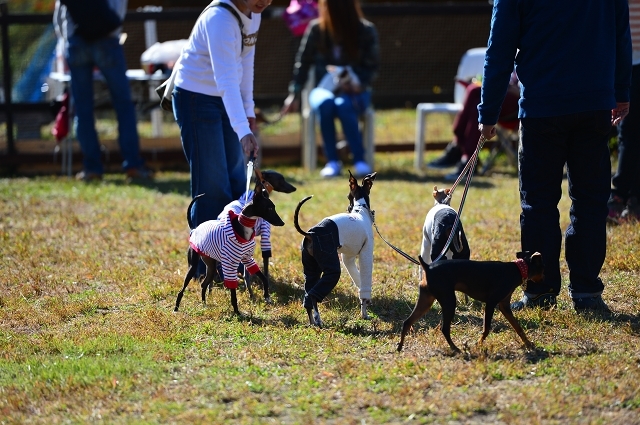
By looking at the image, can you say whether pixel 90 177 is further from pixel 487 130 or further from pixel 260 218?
pixel 487 130

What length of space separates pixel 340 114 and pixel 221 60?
5.01m

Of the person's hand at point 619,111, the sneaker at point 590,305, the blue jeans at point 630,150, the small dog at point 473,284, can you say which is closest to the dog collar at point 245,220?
the small dog at point 473,284

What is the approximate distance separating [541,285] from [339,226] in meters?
1.30

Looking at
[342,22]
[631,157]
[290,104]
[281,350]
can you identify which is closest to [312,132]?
[290,104]

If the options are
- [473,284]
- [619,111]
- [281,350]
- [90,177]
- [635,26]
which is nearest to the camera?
[473,284]

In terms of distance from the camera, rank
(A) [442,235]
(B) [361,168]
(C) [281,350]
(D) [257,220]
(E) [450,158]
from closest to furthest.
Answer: (C) [281,350] < (A) [442,235] < (D) [257,220] < (B) [361,168] < (E) [450,158]

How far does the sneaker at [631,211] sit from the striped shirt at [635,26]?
1.23 m

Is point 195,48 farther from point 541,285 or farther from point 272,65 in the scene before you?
point 272,65

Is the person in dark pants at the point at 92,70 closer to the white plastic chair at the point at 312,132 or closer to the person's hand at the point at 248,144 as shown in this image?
the white plastic chair at the point at 312,132

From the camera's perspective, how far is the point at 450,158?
34.2ft

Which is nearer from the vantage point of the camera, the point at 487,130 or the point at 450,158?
the point at 487,130

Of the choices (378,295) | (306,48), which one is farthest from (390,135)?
(378,295)

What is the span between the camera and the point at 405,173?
34.6 feet

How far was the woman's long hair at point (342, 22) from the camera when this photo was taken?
32.4 ft
